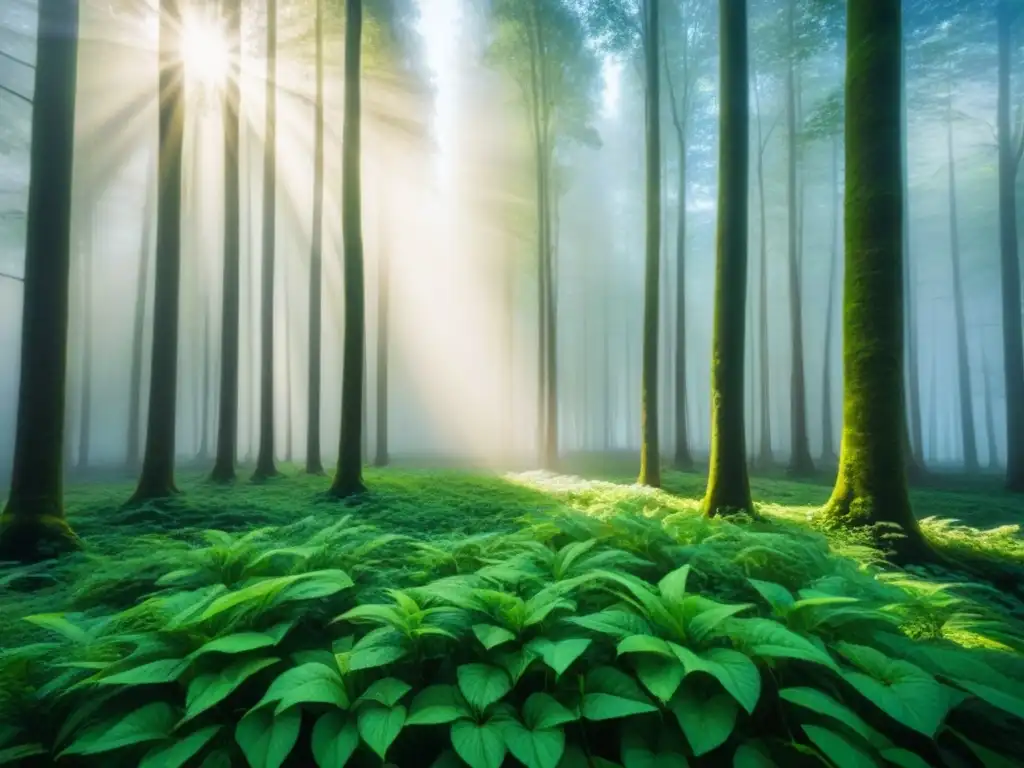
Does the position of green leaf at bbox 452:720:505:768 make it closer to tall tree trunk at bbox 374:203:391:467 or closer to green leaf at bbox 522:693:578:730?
green leaf at bbox 522:693:578:730

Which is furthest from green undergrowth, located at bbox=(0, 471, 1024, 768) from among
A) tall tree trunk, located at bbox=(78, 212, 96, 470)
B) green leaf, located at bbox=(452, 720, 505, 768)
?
tall tree trunk, located at bbox=(78, 212, 96, 470)

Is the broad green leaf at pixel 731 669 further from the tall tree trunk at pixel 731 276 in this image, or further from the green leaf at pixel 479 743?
the tall tree trunk at pixel 731 276

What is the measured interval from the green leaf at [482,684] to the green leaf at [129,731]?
47.5 inches

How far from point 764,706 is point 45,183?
9.05 metres

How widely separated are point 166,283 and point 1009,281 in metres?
21.0

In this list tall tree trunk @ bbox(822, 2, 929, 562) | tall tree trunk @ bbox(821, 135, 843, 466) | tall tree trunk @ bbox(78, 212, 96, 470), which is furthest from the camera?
tall tree trunk @ bbox(78, 212, 96, 470)

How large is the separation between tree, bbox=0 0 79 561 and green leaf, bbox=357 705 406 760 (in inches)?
243

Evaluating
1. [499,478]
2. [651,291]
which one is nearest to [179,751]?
[651,291]

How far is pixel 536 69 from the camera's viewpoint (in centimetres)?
1828

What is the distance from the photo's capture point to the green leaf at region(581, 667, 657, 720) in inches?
76.9

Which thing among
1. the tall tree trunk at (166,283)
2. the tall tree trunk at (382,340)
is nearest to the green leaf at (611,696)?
the tall tree trunk at (166,283)

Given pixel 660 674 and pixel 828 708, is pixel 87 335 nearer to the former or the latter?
pixel 660 674

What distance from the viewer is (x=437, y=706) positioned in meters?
2.08

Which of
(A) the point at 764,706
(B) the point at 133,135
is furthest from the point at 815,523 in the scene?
(B) the point at 133,135
